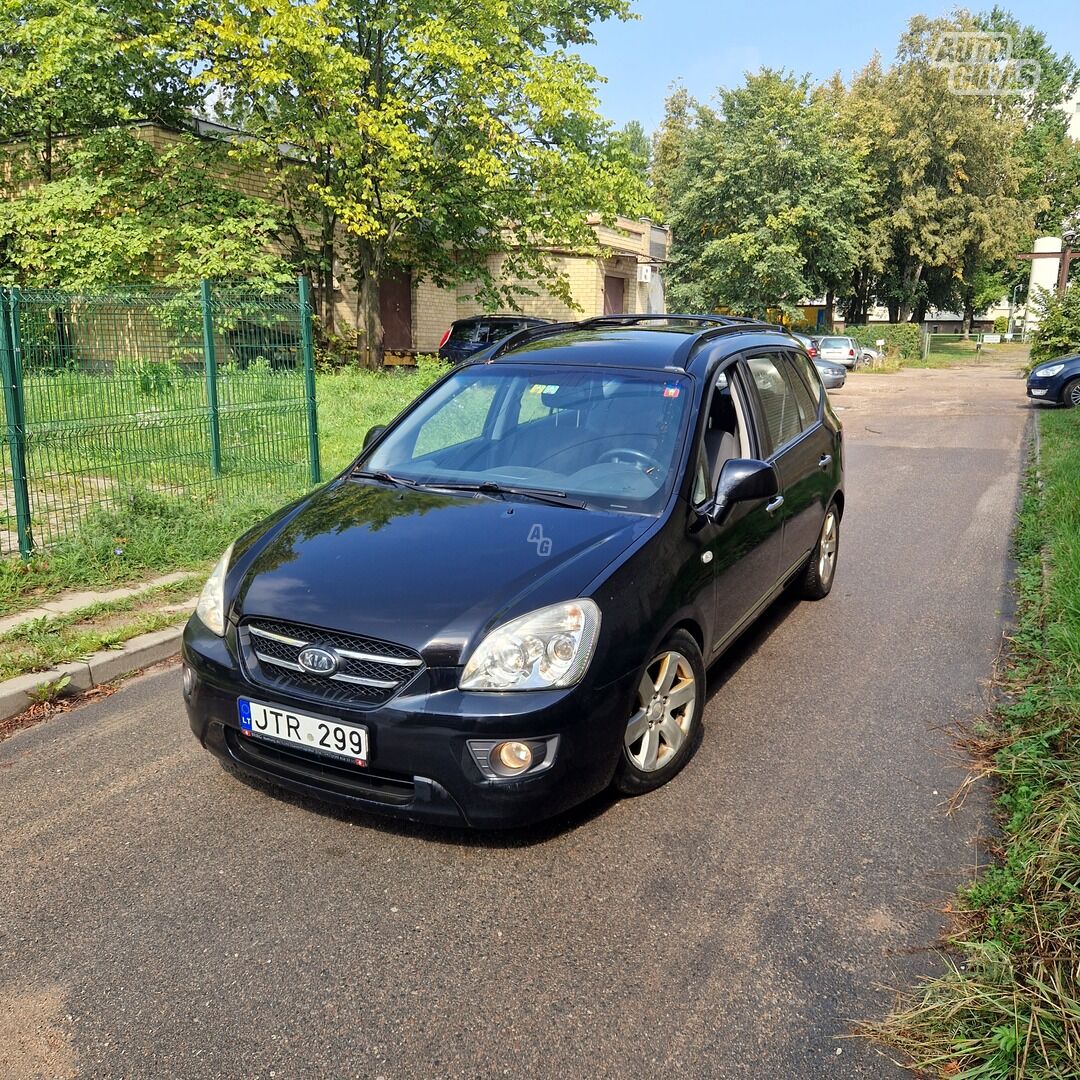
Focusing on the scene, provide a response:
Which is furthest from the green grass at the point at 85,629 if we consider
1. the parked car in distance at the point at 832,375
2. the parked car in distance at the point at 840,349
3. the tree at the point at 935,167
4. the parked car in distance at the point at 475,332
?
the tree at the point at 935,167

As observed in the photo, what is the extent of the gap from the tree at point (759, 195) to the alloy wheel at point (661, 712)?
1306 inches

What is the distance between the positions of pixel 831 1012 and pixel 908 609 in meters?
4.06

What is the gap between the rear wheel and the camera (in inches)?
237

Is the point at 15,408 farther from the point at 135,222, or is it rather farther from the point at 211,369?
the point at 135,222

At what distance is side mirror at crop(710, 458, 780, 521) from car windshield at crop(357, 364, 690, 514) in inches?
9.3

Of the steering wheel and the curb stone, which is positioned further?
the curb stone

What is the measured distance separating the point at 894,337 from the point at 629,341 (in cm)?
3641

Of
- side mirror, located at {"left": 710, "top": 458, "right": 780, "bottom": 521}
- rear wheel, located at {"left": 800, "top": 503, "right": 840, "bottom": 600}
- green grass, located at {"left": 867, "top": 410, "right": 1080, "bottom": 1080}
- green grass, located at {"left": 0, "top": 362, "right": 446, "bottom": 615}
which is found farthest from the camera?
green grass, located at {"left": 0, "top": 362, "right": 446, "bottom": 615}

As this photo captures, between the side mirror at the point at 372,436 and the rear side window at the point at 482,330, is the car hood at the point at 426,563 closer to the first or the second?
the side mirror at the point at 372,436

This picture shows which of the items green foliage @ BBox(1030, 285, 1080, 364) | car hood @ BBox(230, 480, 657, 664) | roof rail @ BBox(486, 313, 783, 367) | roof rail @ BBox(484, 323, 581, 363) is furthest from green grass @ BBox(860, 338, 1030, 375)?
car hood @ BBox(230, 480, 657, 664)

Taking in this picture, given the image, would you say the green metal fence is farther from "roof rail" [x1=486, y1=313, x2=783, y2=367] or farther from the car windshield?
"roof rail" [x1=486, y1=313, x2=783, y2=367]

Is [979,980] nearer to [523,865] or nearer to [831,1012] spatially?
[831,1012]

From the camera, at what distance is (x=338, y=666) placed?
3.13m

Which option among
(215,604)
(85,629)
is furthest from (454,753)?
(85,629)
